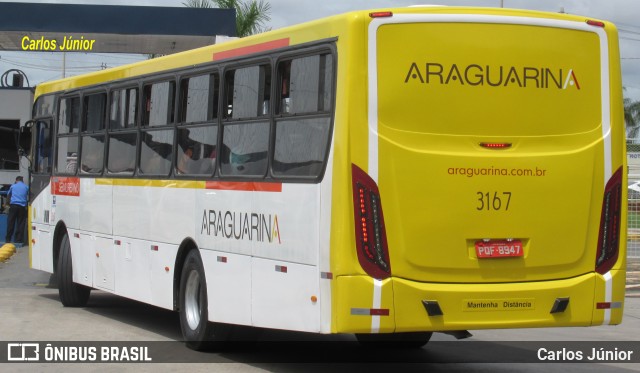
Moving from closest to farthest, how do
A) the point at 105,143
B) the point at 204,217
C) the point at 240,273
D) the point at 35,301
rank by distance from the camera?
the point at 240,273, the point at 204,217, the point at 105,143, the point at 35,301

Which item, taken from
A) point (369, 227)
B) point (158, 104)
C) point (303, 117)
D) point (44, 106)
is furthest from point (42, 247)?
point (369, 227)

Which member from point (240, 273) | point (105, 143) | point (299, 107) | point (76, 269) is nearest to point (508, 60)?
point (299, 107)

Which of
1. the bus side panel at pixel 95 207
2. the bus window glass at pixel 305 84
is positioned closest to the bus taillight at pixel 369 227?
the bus window glass at pixel 305 84

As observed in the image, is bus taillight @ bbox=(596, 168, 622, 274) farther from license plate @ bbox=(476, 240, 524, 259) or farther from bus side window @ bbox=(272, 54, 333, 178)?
bus side window @ bbox=(272, 54, 333, 178)

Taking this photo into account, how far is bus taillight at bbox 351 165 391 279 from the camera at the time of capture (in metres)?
9.33

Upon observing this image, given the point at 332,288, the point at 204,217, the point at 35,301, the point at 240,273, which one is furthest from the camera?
the point at 35,301

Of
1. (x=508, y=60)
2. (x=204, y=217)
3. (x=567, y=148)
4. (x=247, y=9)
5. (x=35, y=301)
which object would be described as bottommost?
(x=35, y=301)

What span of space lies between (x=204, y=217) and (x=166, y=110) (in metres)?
1.80

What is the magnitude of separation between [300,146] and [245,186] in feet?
3.85

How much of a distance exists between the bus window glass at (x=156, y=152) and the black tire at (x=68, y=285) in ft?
10.7

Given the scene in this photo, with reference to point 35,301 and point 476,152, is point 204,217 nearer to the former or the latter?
point 476,152

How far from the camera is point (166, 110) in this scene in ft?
44.0

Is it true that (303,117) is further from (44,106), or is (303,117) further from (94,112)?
(44,106)

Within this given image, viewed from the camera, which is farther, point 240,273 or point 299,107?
point 240,273
